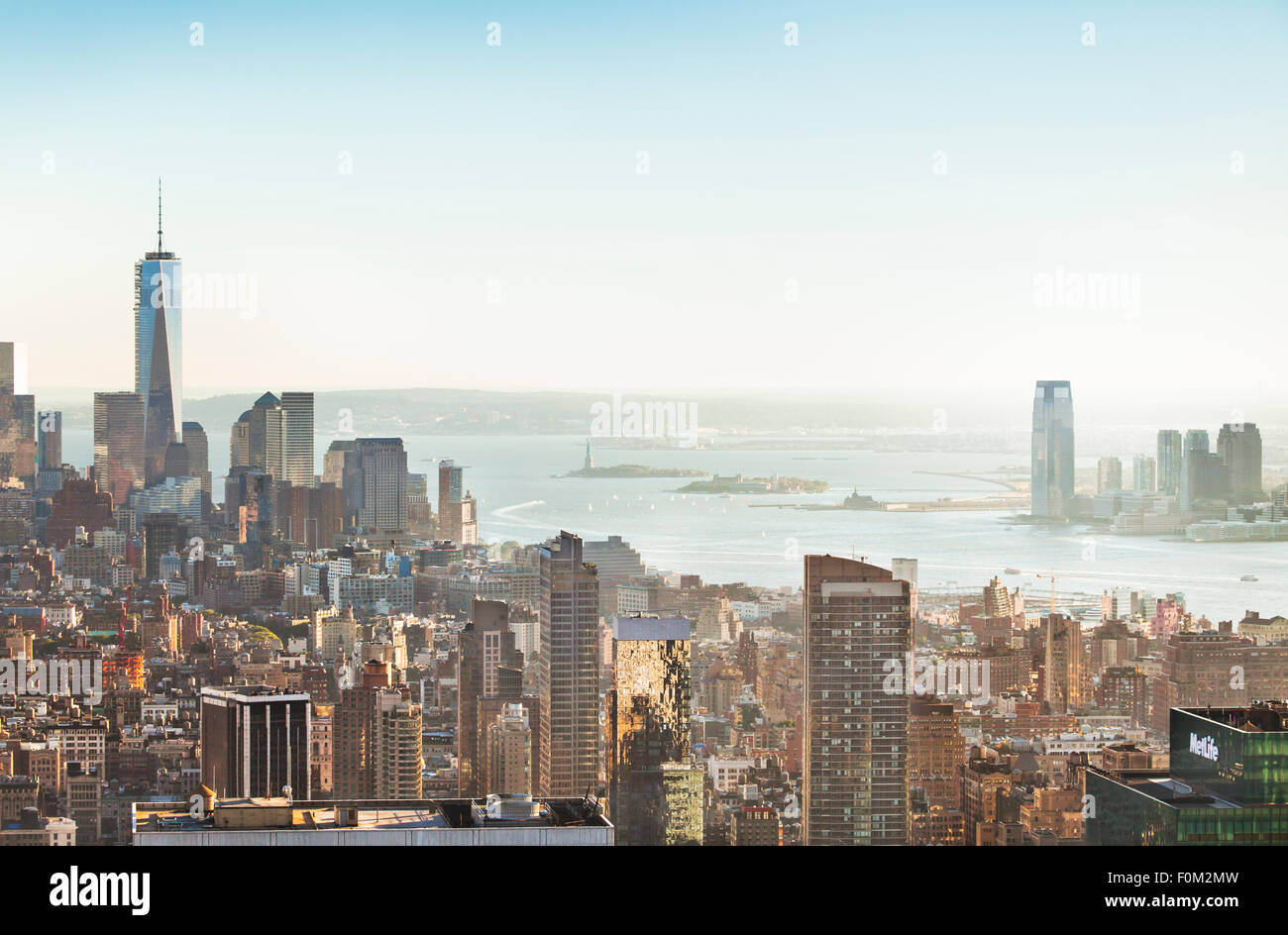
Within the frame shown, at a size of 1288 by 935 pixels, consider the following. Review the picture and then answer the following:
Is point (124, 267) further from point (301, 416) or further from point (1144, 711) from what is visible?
point (1144, 711)

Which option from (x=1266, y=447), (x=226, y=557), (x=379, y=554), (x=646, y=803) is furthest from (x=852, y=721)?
(x=226, y=557)

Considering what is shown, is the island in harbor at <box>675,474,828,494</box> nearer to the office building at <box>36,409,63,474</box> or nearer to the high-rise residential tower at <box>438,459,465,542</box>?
the high-rise residential tower at <box>438,459,465,542</box>

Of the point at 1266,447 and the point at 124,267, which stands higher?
the point at 124,267

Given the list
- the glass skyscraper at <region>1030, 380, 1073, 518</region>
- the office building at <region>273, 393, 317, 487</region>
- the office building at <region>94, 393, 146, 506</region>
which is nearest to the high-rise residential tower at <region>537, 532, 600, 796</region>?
the office building at <region>273, 393, 317, 487</region>

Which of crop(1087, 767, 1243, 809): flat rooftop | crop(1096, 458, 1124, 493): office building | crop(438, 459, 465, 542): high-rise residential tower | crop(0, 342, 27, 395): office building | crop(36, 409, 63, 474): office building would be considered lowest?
crop(1087, 767, 1243, 809): flat rooftop

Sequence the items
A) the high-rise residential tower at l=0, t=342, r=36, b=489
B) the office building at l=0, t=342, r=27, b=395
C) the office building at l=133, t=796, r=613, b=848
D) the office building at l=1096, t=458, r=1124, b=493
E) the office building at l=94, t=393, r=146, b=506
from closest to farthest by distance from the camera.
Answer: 1. the office building at l=133, t=796, r=613, b=848
2. the office building at l=1096, t=458, r=1124, b=493
3. the office building at l=0, t=342, r=27, b=395
4. the high-rise residential tower at l=0, t=342, r=36, b=489
5. the office building at l=94, t=393, r=146, b=506

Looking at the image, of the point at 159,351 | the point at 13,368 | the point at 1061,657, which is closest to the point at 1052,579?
the point at 1061,657

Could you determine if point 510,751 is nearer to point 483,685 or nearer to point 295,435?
point 483,685
